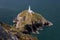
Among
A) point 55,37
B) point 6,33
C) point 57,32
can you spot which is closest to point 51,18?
point 57,32

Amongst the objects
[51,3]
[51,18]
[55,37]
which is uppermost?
[51,3]

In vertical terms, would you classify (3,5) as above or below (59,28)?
above

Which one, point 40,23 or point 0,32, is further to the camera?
point 40,23

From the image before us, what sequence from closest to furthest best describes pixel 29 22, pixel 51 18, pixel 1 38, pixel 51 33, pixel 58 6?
pixel 1 38
pixel 29 22
pixel 51 33
pixel 51 18
pixel 58 6

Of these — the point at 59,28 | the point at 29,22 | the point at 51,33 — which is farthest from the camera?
the point at 59,28

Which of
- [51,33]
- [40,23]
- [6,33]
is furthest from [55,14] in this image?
[6,33]

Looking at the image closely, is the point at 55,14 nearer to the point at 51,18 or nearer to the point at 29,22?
the point at 51,18
